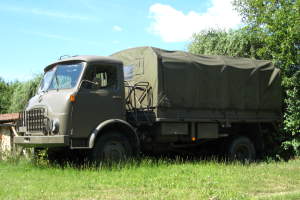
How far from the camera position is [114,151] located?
10328mm

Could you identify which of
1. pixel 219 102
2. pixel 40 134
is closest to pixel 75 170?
pixel 40 134

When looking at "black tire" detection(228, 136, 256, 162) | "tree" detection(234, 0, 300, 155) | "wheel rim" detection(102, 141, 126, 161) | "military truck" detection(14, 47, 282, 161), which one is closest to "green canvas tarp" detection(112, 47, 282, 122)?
"military truck" detection(14, 47, 282, 161)

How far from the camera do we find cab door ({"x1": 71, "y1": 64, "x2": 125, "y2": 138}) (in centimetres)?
991

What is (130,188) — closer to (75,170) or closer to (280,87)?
(75,170)

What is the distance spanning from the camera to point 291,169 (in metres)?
10.9

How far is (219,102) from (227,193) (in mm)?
5300

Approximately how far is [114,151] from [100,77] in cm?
185

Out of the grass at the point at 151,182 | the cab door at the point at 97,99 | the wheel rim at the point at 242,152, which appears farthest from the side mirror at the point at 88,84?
the wheel rim at the point at 242,152

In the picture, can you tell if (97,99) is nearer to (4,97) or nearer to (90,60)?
(90,60)

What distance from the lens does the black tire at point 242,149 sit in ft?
42.5

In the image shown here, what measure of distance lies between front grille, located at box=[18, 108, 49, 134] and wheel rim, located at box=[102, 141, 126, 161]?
145cm

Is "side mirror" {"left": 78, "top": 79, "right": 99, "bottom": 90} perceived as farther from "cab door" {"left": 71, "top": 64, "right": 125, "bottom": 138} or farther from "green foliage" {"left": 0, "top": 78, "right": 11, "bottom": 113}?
"green foliage" {"left": 0, "top": 78, "right": 11, "bottom": 113}

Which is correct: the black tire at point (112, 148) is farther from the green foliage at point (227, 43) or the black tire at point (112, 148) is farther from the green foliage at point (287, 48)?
the green foliage at point (227, 43)

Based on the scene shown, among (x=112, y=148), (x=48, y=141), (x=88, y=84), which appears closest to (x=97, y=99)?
(x=88, y=84)
